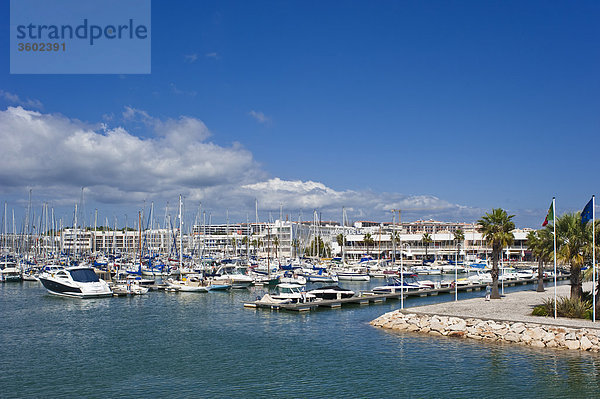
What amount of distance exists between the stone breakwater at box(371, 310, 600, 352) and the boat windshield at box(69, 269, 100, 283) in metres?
38.2

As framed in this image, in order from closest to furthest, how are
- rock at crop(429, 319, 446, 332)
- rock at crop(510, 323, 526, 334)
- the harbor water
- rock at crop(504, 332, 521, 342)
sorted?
the harbor water, rock at crop(504, 332, 521, 342), rock at crop(510, 323, 526, 334), rock at crop(429, 319, 446, 332)

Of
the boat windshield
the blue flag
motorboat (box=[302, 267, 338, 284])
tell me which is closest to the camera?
the blue flag

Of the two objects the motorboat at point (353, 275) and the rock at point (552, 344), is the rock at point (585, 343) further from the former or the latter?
the motorboat at point (353, 275)

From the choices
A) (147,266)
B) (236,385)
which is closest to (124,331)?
(236,385)

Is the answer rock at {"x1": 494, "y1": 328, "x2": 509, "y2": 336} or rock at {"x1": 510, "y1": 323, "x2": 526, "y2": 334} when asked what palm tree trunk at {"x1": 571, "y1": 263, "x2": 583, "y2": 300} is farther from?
rock at {"x1": 494, "y1": 328, "x2": 509, "y2": 336}

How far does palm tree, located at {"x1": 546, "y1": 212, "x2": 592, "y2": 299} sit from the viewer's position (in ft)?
125

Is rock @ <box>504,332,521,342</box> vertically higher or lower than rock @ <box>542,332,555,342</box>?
lower

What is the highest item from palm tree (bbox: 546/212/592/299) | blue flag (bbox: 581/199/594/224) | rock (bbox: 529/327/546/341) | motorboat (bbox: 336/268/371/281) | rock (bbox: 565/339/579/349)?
blue flag (bbox: 581/199/594/224)

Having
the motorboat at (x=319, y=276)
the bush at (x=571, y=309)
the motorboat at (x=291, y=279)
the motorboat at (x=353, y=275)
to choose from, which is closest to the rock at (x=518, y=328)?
the bush at (x=571, y=309)

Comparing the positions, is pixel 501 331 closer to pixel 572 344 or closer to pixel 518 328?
pixel 518 328

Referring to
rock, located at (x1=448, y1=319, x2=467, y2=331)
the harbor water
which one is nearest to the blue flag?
the harbor water

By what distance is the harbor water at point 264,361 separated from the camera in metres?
26.6

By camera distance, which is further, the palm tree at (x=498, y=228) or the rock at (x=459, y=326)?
the palm tree at (x=498, y=228)

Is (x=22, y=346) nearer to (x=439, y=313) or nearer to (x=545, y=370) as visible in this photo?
(x=439, y=313)
